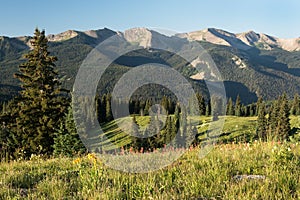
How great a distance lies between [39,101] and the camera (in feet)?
116

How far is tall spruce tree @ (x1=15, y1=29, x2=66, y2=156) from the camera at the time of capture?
115ft

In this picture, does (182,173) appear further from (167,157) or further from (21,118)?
(21,118)

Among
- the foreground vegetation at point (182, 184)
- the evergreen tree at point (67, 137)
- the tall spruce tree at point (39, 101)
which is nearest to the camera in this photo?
the foreground vegetation at point (182, 184)

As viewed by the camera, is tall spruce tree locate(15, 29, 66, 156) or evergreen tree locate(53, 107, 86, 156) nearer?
evergreen tree locate(53, 107, 86, 156)

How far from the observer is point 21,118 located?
35.6 meters

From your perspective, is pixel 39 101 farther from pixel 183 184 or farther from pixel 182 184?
pixel 183 184

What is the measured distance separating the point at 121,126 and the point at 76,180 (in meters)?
4.22

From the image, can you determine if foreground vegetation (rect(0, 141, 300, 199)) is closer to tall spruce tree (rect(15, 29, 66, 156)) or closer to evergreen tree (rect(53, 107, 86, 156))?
evergreen tree (rect(53, 107, 86, 156))

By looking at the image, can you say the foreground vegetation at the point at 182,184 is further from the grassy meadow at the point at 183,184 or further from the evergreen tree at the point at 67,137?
the evergreen tree at the point at 67,137

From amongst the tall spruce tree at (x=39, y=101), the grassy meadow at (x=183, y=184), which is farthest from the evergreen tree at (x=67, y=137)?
the grassy meadow at (x=183, y=184)

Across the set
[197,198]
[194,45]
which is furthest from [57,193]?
[194,45]

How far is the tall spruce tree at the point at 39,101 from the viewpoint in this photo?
1377 inches

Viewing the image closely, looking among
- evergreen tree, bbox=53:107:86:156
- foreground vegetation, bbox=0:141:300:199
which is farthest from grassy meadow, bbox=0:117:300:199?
evergreen tree, bbox=53:107:86:156

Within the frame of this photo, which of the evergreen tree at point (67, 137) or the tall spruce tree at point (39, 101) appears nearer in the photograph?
the evergreen tree at point (67, 137)
